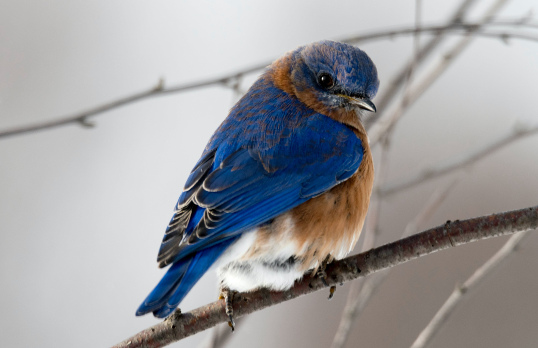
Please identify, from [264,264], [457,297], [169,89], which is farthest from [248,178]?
[457,297]

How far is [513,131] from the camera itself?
10.9 ft

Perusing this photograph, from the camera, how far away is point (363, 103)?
344cm

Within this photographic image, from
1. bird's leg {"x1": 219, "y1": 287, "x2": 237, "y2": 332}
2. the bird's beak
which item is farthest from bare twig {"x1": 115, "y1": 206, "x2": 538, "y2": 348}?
the bird's beak

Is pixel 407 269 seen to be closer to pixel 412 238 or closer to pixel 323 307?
pixel 323 307

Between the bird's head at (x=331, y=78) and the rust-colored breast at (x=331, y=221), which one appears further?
the bird's head at (x=331, y=78)

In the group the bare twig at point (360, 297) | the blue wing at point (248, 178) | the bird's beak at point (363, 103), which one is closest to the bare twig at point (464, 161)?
the bare twig at point (360, 297)

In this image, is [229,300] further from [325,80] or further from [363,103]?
[325,80]

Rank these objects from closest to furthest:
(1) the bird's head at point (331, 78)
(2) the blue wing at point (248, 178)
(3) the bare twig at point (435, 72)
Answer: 1. (2) the blue wing at point (248, 178)
2. (3) the bare twig at point (435, 72)
3. (1) the bird's head at point (331, 78)

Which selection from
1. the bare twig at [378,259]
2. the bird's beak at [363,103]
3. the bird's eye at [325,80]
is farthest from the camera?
the bird's eye at [325,80]

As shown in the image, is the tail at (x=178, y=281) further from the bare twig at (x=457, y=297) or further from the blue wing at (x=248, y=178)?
the bare twig at (x=457, y=297)

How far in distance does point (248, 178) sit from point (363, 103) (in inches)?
29.4

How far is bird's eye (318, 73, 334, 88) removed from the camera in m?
3.65

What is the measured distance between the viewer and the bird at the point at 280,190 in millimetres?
2967

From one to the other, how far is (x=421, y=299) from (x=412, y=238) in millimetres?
2817
